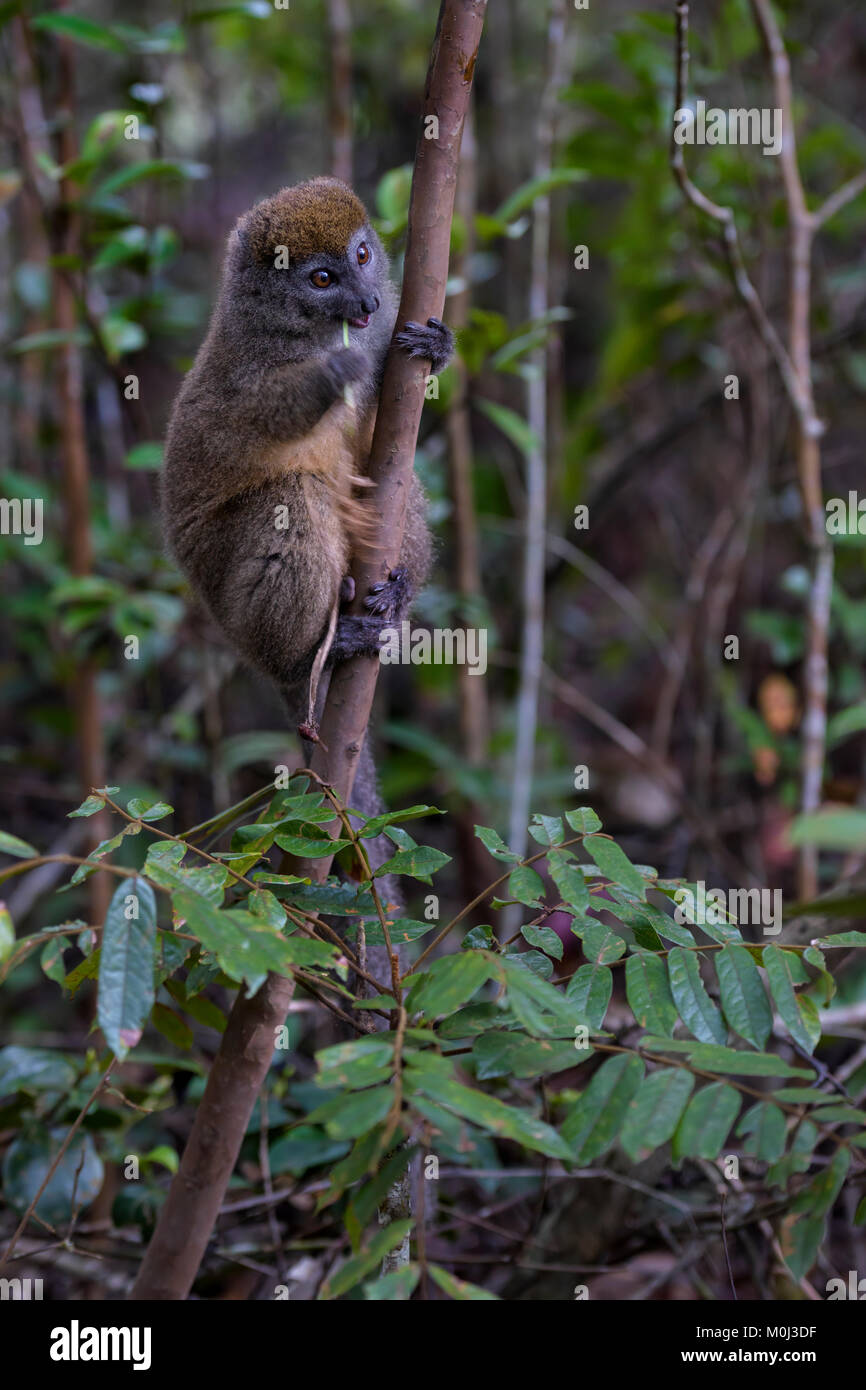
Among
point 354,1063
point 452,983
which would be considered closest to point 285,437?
point 452,983

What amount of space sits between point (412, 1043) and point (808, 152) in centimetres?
561

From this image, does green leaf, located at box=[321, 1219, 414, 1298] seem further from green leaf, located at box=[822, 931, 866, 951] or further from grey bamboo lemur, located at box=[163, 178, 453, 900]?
grey bamboo lemur, located at box=[163, 178, 453, 900]

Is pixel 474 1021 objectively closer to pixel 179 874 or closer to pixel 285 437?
pixel 179 874

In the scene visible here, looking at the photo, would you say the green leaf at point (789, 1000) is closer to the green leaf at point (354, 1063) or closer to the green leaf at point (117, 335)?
the green leaf at point (354, 1063)

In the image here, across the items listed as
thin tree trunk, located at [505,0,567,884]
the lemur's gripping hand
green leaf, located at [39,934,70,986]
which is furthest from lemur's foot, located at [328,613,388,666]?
thin tree trunk, located at [505,0,567,884]

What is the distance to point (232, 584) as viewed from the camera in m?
3.98

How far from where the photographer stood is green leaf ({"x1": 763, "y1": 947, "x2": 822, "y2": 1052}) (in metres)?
2.31

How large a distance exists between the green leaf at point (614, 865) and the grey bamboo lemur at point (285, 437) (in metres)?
1.45

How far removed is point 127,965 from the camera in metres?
2.08

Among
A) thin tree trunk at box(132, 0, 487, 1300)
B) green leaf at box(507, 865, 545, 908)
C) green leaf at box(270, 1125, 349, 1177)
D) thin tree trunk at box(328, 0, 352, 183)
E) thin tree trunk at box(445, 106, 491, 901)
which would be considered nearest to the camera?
green leaf at box(507, 865, 545, 908)

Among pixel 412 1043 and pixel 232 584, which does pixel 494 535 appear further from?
pixel 412 1043

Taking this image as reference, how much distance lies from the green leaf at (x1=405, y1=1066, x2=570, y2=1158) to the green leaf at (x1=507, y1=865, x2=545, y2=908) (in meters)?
0.54

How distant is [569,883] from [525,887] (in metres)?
0.11

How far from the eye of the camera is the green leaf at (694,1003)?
2342mm
